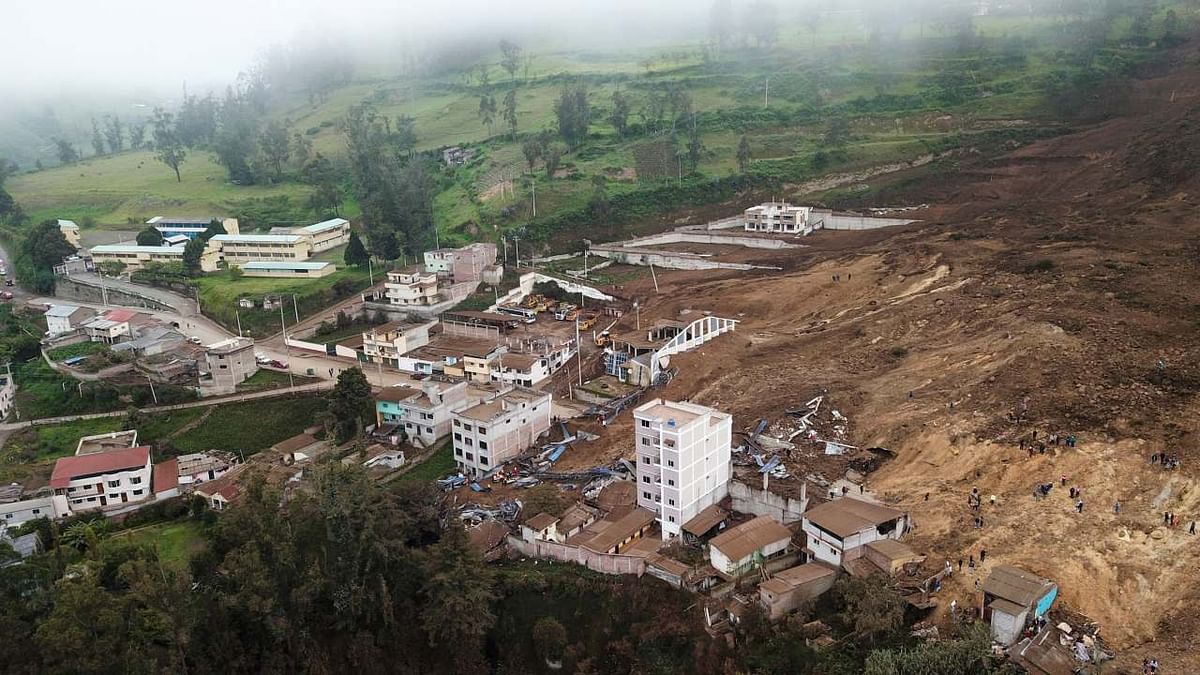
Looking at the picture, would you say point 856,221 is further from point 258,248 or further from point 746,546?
point 258,248

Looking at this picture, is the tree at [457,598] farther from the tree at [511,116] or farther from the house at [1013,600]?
the tree at [511,116]

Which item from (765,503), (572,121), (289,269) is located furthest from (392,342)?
(572,121)

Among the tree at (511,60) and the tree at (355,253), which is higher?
the tree at (511,60)

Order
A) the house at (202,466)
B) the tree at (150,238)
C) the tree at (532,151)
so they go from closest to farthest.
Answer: the house at (202,466) → the tree at (150,238) → the tree at (532,151)

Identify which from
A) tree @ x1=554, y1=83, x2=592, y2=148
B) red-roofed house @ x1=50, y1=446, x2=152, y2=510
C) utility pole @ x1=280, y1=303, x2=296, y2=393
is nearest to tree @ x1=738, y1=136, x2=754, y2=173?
tree @ x1=554, y1=83, x2=592, y2=148

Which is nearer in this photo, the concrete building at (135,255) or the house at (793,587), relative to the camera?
the house at (793,587)

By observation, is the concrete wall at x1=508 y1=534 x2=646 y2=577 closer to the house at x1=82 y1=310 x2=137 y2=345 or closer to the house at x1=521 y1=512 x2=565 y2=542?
the house at x1=521 y1=512 x2=565 y2=542

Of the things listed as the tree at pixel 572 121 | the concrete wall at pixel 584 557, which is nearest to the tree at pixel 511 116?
the tree at pixel 572 121
